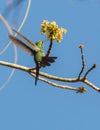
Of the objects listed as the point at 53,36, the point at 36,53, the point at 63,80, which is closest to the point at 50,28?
the point at 53,36

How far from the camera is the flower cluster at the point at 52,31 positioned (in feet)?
4.74

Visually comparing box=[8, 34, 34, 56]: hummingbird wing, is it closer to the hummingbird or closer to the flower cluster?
the hummingbird

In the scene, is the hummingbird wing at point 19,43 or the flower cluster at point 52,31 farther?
the flower cluster at point 52,31

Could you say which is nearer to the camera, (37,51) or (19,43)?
(19,43)

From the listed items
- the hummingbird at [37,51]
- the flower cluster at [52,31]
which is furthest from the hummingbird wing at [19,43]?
→ the flower cluster at [52,31]

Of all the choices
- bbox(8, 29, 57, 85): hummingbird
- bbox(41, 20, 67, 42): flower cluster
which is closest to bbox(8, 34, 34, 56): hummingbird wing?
bbox(8, 29, 57, 85): hummingbird

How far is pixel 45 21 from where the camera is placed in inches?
60.9

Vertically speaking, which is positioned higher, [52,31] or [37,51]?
[52,31]

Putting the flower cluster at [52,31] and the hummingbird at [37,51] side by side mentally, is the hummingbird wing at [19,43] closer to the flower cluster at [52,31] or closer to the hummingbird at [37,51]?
the hummingbird at [37,51]

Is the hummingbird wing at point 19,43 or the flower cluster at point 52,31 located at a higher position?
the flower cluster at point 52,31

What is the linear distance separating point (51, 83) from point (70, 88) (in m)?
0.11

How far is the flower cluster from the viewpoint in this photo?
1.45m

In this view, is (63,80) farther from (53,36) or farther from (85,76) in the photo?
(53,36)

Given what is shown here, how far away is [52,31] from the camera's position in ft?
4.79
